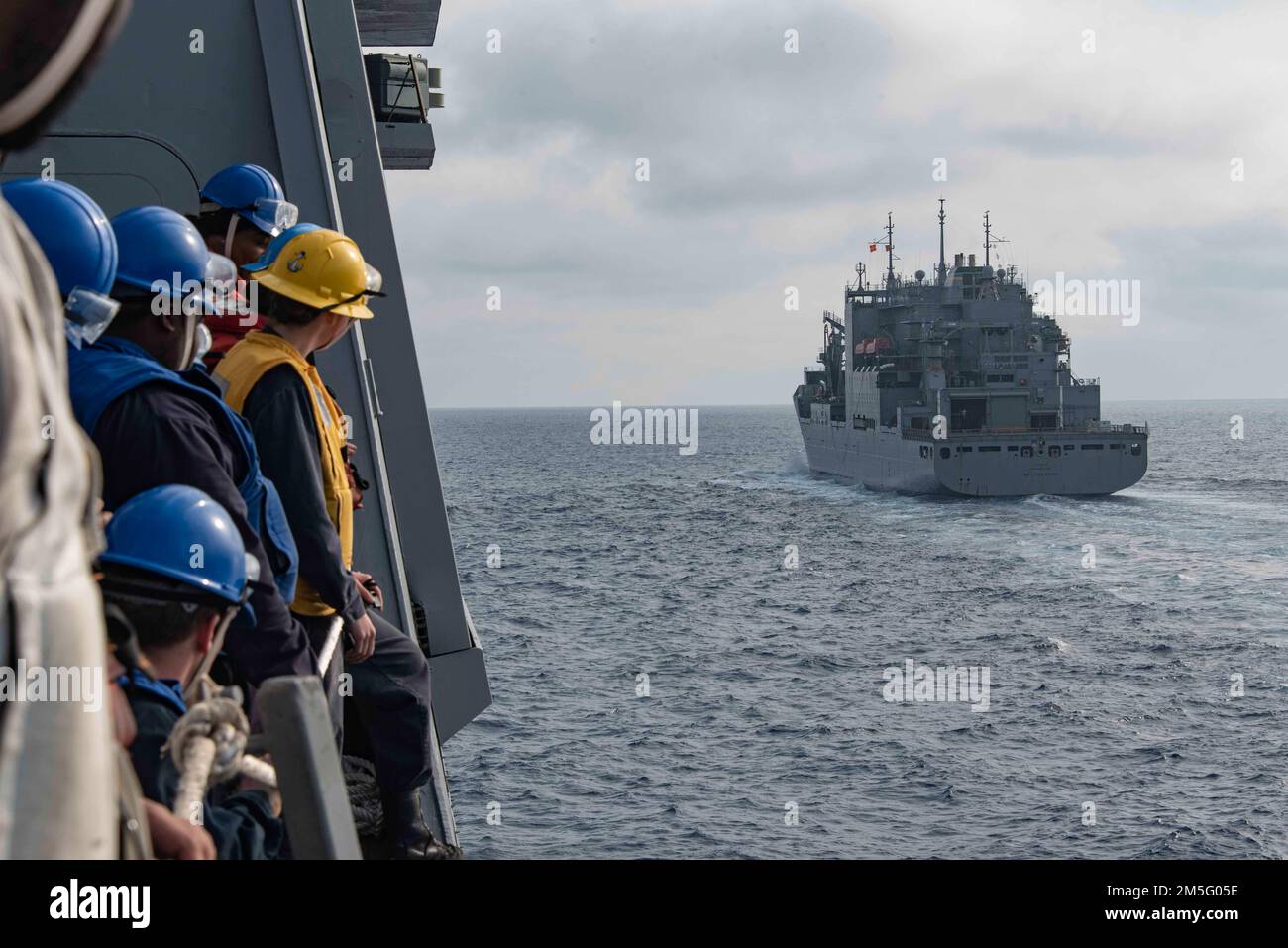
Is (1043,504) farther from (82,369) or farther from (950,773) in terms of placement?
(82,369)

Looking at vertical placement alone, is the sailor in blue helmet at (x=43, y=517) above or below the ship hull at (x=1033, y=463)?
above

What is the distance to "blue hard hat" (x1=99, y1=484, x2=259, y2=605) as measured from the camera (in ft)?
7.11

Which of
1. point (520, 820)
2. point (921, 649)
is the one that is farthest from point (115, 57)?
point (921, 649)

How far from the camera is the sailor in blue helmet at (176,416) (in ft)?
8.55

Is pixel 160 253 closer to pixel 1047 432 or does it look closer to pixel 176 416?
pixel 176 416

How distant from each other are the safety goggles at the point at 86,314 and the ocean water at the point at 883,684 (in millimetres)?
17269

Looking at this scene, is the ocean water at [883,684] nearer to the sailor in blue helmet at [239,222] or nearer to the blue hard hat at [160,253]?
the sailor in blue helmet at [239,222]

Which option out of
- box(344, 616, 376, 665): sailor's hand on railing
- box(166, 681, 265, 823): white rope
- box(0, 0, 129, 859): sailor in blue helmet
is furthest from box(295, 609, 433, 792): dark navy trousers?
box(0, 0, 129, 859): sailor in blue helmet

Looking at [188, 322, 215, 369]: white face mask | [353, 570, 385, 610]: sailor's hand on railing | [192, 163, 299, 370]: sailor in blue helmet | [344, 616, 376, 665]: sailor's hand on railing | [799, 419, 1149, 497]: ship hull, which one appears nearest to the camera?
[188, 322, 215, 369]: white face mask

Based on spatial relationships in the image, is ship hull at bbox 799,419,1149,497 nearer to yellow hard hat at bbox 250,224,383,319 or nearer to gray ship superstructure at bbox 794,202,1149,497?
gray ship superstructure at bbox 794,202,1149,497

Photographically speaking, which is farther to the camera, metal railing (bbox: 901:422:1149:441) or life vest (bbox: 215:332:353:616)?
metal railing (bbox: 901:422:1149:441)

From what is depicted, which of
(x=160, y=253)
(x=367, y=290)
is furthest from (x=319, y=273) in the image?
Result: (x=160, y=253)

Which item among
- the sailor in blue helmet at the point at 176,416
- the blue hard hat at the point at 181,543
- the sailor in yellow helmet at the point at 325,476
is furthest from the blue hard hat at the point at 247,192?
the blue hard hat at the point at 181,543
